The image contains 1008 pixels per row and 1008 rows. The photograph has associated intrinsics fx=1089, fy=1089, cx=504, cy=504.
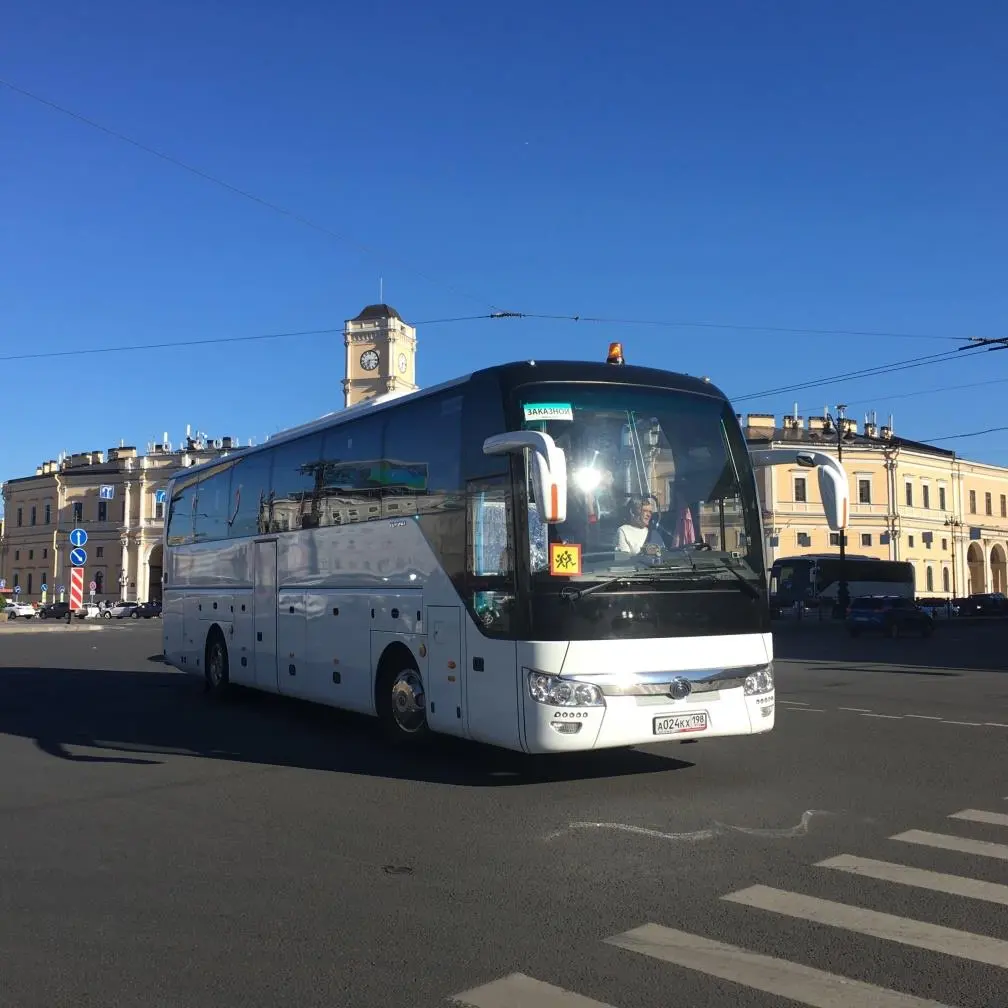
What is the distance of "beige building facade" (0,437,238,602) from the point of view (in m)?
105

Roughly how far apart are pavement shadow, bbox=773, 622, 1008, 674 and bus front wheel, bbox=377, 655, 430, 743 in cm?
1537

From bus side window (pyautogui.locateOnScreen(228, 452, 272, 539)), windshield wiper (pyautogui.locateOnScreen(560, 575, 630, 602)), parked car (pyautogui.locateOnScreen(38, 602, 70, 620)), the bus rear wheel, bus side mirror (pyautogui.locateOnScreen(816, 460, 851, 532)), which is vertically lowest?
parked car (pyautogui.locateOnScreen(38, 602, 70, 620))

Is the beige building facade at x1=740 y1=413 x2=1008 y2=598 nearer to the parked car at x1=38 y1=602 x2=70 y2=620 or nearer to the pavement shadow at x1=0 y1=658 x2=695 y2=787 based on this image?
the parked car at x1=38 y1=602 x2=70 y2=620

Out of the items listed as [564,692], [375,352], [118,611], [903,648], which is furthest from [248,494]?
[375,352]

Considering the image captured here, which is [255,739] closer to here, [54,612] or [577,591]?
[577,591]

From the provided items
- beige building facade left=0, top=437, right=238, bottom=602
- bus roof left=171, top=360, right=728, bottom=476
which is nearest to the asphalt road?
bus roof left=171, top=360, right=728, bottom=476

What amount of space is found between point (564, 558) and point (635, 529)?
2.25ft

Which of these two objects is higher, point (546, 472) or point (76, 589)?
point (546, 472)

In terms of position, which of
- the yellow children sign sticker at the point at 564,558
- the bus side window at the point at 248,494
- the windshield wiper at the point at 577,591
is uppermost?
the bus side window at the point at 248,494

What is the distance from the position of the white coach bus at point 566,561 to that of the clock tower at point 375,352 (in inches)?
3380

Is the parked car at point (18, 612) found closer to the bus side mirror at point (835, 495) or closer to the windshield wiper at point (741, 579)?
the windshield wiper at point (741, 579)

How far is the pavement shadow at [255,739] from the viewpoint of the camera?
10.1 meters

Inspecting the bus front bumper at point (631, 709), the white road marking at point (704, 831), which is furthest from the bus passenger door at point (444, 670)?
the white road marking at point (704, 831)

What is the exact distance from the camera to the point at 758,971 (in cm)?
482
